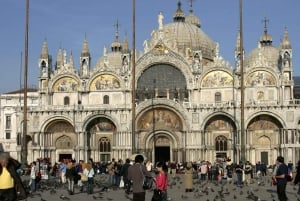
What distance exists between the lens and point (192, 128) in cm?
6625

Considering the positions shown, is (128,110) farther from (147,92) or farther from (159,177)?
(159,177)

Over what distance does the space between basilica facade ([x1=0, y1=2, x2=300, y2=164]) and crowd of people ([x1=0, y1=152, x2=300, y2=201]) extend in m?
6.43

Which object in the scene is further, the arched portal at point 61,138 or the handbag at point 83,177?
the arched portal at point 61,138

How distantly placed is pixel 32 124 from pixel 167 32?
75.6 feet

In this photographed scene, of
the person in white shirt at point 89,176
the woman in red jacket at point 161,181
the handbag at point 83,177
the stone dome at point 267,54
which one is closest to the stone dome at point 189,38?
the stone dome at point 267,54

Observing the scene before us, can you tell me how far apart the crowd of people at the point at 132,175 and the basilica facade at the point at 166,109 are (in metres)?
6.43

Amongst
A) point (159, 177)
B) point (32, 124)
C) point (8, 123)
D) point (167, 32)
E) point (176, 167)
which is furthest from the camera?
point (8, 123)

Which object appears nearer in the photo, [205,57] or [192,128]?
[192,128]

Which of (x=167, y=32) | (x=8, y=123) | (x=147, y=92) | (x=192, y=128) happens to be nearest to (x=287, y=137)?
(x=192, y=128)

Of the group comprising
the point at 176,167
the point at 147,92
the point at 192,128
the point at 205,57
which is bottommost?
the point at 176,167

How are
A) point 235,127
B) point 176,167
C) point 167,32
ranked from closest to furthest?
point 176,167, point 235,127, point 167,32

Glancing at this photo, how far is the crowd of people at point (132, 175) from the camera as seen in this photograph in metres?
13.7

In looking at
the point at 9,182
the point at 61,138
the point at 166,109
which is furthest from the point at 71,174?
the point at 61,138

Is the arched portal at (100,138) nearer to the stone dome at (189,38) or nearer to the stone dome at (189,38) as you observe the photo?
the stone dome at (189,38)
